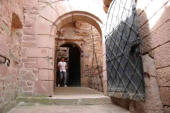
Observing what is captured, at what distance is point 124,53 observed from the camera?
2.38 metres

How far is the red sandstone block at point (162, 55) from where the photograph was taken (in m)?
1.62

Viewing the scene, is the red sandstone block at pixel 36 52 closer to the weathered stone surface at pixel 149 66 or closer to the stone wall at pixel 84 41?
the weathered stone surface at pixel 149 66

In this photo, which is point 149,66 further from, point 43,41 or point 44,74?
point 43,41

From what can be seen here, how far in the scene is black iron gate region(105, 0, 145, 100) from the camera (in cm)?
201

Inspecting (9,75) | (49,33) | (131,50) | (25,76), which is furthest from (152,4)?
(25,76)

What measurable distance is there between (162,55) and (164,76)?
25cm

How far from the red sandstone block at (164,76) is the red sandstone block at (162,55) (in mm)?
62

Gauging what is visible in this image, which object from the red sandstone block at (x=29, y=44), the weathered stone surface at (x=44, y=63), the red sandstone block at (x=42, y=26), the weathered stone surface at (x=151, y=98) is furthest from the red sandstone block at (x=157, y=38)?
the red sandstone block at (x=29, y=44)

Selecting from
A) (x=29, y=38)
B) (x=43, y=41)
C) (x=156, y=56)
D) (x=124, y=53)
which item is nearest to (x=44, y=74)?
(x=43, y=41)

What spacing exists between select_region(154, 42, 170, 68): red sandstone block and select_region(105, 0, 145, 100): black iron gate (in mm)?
212

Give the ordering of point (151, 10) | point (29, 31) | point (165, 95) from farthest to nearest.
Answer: point (29, 31)
point (151, 10)
point (165, 95)

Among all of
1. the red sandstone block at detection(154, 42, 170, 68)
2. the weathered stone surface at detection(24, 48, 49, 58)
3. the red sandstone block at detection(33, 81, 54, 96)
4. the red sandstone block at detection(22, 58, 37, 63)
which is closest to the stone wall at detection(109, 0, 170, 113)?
the red sandstone block at detection(154, 42, 170, 68)

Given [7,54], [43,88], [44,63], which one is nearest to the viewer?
[7,54]

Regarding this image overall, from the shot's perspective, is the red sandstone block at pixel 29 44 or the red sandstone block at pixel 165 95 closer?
the red sandstone block at pixel 165 95
